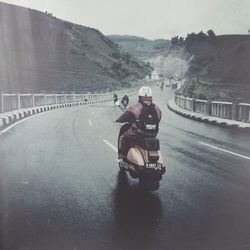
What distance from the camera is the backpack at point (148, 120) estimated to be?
257 inches

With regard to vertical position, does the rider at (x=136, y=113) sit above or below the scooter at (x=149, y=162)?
above

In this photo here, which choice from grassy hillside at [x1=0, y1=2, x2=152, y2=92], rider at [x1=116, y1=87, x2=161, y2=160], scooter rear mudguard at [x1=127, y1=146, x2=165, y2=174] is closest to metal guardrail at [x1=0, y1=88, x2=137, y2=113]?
rider at [x1=116, y1=87, x2=161, y2=160]

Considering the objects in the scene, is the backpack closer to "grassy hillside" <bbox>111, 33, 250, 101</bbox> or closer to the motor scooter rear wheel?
the motor scooter rear wheel

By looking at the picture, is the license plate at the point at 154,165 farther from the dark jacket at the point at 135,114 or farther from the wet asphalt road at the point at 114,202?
the dark jacket at the point at 135,114

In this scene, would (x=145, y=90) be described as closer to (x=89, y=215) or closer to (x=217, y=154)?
(x=89, y=215)

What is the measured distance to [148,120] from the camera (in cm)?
653

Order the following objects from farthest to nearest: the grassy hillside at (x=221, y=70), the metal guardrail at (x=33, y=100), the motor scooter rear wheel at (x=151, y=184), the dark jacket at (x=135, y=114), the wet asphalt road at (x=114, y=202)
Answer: the grassy hillside at (x=221, y=70)
the metal guardrail at (x=33, y=100)
the dark jacket at (x=135, y=114)
the motor scooter rear wheel at (x=151, y=184)
the wet asphalt road at (x=114, y=202)

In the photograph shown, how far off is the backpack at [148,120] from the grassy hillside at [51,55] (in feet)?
256

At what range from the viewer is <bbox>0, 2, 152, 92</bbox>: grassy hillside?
91.2 m

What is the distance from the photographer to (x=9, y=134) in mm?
13664

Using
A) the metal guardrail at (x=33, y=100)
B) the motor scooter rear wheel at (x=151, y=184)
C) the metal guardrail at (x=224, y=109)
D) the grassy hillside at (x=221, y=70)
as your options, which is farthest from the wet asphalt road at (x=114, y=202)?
the grassy hillside at (x=221, y=70)

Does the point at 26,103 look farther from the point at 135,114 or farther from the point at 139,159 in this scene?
the point at 139,159

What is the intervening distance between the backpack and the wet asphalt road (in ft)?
3.06

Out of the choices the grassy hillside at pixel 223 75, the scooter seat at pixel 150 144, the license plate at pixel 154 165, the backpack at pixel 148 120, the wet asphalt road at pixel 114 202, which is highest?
the backpack at pixel 148 120
